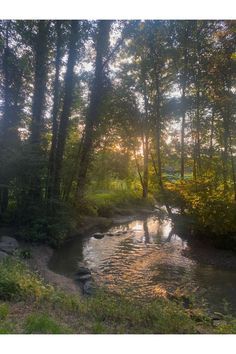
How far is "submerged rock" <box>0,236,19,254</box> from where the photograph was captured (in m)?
8.77

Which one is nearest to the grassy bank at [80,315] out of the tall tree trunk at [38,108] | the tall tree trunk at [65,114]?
the tall tree trunk at [38,108]

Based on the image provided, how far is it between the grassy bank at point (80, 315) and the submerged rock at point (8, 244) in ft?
10.7

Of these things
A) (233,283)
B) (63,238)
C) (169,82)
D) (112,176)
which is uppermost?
(169,82)

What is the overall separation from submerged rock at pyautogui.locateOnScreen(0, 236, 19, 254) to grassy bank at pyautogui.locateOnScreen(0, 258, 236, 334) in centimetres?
326

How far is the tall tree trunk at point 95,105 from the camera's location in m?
13.1

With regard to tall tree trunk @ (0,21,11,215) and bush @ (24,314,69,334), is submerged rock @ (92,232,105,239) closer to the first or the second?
tall tree trunk @ (0,21,11,215)

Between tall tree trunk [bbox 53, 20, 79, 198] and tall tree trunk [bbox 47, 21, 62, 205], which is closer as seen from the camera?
tall tree trunk [bbox 47, 21, 62, 205]

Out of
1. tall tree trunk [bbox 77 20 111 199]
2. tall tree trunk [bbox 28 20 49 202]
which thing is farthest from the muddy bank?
tall tree trunk [bbox 28 20 49 202]

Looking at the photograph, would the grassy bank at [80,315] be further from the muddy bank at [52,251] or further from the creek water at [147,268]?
the muddy bank at [52,251]

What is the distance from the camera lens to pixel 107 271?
8742 millimetres

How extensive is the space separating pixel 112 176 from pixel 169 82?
9.05 metres

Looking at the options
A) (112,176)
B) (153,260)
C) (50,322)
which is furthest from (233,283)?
(112,176)

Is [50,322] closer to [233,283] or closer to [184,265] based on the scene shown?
[233,283]

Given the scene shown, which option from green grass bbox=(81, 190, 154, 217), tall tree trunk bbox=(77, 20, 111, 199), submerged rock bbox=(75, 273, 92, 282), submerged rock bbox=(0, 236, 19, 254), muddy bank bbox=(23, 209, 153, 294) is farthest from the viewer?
green grass bbox=(81, 190, 154, 217)
